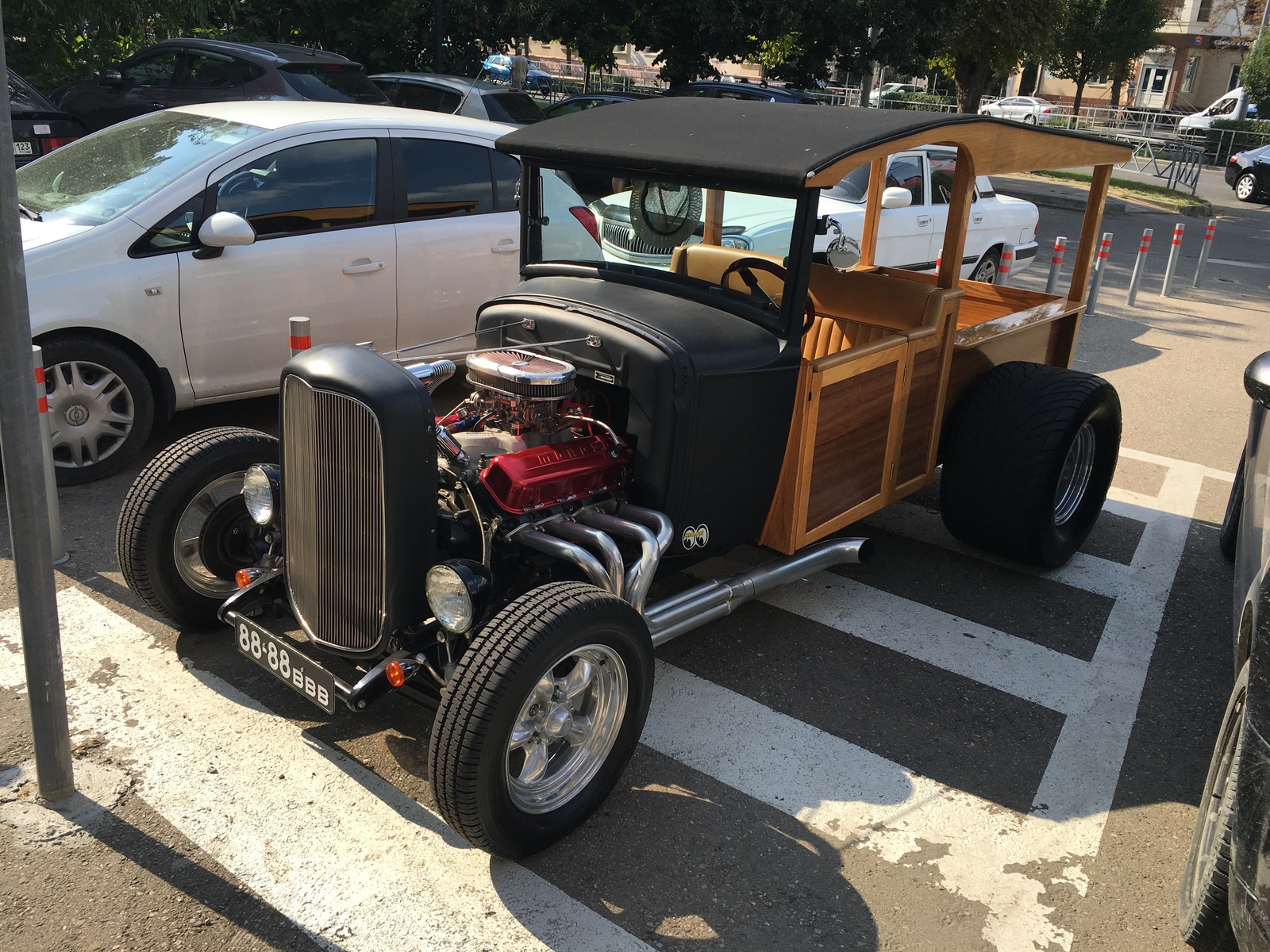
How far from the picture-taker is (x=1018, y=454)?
16.2 ft

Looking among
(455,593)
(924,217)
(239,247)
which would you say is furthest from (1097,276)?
(455,593)

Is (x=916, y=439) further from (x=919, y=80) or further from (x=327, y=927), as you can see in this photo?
(x=919, y=80)

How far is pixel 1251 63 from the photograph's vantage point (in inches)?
1645

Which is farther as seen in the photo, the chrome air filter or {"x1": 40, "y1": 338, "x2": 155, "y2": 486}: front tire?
{"x1": 40, "y1": 338, "x2": 155, "y2": 486}: front tire

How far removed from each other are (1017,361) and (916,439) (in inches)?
31.2

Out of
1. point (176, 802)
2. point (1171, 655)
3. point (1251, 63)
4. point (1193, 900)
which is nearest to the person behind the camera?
point (1193, 900)

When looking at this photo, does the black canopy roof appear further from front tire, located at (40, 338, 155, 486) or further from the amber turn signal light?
front tire, located at (40, 338, 155, 486)

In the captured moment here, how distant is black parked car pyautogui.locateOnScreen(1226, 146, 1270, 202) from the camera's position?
24.2 m

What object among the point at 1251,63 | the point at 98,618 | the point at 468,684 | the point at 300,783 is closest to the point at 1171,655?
the point at 468,684

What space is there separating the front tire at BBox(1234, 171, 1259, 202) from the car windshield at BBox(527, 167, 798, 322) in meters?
24.7

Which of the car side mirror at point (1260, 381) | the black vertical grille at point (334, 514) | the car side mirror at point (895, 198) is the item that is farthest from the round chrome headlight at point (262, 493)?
the car side mirror at point (895, 198)

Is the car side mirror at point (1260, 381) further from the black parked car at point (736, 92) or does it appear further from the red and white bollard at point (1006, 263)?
the black parked car at point (736, 92)

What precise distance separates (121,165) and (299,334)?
99.3 inches

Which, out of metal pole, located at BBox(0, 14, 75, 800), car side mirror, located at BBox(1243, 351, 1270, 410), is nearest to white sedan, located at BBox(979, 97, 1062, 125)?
car side mirror, located at BBox(1243, 351, 1270, 410)
